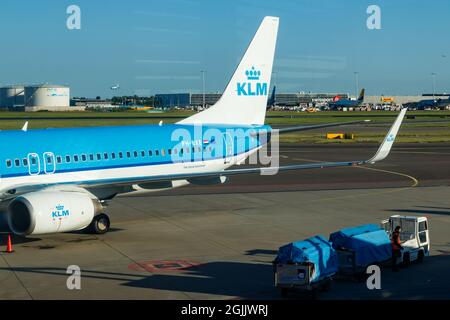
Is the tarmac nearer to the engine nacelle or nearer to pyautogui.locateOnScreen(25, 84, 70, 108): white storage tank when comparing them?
the engine nacelle

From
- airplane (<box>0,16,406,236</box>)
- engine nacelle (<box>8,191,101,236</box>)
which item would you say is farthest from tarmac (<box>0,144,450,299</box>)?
airplane (<box>0,16,406,236</box>)

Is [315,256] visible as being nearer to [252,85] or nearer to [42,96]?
[252,85]

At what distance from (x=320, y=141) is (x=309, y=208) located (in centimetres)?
4971

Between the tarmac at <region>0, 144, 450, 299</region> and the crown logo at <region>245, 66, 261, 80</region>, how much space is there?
6.42 meters

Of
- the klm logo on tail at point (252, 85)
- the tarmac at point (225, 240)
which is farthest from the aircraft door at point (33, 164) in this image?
the klm logo on tail at point (252, 85)

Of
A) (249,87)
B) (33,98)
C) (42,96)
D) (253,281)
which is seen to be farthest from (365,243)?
(33,98)

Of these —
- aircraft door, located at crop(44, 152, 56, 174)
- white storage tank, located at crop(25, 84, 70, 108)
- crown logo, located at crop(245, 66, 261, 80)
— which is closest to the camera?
aircraft door, located at crop(44, 152, 56, 174)

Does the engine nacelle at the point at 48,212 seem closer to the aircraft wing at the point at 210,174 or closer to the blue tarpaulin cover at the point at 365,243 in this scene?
the aircraft wing at the point at 210,174

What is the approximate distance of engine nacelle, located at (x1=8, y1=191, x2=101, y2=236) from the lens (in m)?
25.7

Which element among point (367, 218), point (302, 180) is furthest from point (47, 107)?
point (367, 218)

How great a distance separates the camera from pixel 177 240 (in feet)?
92.1

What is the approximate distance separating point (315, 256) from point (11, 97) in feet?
604

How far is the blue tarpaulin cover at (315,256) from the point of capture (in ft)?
65.0

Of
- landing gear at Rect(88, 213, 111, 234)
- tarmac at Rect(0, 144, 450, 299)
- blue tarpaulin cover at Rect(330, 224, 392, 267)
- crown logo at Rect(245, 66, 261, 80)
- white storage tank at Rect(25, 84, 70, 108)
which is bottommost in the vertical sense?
tarmac at Rect(0, 144, 450, 299)
